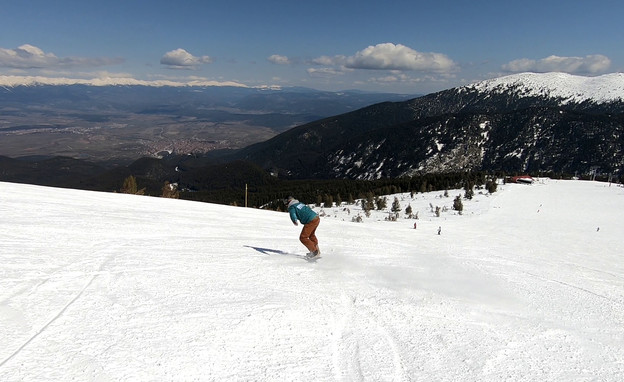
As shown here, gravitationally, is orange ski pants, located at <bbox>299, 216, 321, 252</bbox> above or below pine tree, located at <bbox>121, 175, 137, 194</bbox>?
above

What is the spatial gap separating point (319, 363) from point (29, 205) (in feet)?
52.7

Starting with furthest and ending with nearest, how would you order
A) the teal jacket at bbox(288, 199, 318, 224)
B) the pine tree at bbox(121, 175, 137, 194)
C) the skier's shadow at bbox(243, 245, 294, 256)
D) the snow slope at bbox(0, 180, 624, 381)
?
the pine tree at bbox(121, 175, 137, 194) → the skier's shadow at bbox(243, 245, 294, 256) → the teal jacket at bbox(288, 199, 318, 224) → the snow slope at bbox(0, 180, 624, 381)

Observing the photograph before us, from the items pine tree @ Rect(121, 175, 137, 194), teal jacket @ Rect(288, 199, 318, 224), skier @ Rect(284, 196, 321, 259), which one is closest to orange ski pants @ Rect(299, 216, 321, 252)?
skier @ Rect(284, 196, 321, 259)

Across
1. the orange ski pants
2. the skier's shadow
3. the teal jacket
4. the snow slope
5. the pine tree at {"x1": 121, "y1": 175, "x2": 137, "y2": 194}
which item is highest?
the teal jacket

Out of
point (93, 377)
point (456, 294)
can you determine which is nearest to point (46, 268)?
point (93, 377)

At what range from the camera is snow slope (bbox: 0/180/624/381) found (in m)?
4.96

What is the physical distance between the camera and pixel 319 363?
5023 mm

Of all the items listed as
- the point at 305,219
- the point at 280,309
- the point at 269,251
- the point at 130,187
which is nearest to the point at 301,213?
the point at 305,219

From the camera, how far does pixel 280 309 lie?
6711mm

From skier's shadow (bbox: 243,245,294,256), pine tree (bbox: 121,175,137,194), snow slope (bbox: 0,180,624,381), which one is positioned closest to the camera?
snow slope (bbox: 0,180,624,381)

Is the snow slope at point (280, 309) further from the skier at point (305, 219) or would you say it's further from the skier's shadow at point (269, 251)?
the skier at point (305, 219)

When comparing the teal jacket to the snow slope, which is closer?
the snow slope

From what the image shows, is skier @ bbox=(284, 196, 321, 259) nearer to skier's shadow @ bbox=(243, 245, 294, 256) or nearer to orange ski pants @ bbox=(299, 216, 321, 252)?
orange ski pants @ bbox=(299, 216, 321, 252)

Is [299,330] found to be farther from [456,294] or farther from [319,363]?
[456,294]
